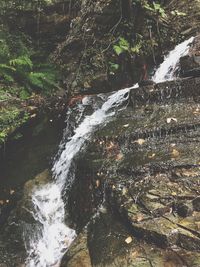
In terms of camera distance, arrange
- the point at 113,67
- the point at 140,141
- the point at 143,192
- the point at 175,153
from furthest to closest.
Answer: the point at 113,67, the point at 140,141, the point at 175,153, the point at 143,192

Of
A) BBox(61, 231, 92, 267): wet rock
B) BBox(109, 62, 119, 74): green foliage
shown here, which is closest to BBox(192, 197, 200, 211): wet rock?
BBox(61, 231, 92, 267): wet rock

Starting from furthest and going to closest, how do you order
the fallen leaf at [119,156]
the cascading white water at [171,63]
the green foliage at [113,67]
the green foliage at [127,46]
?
the green foliage at [113,67] → the green foliage at [127,46] → the cascading white water at [171,63] → the fallen leaf at [119,156]

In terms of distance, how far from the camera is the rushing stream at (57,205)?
21.7ft

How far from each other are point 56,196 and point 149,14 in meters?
6.66

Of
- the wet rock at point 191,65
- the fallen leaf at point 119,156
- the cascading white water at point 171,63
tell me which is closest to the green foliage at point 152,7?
the cascading white water at point 171,63

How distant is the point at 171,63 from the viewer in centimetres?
1078

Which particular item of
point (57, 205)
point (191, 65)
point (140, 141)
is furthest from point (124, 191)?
point (191, 65)

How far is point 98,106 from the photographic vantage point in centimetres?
968

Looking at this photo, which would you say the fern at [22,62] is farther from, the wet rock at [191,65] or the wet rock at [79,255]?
the wet rock at [79,255]

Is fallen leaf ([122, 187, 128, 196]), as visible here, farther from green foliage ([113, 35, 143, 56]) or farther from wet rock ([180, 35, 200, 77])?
green foliage ([113, 35, 143, 56])

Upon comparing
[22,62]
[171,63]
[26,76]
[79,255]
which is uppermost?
[22,62]

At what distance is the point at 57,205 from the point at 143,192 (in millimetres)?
2305

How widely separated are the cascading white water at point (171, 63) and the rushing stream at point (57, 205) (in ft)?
5.10

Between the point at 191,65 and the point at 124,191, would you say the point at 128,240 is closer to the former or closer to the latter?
the point at 124,191
